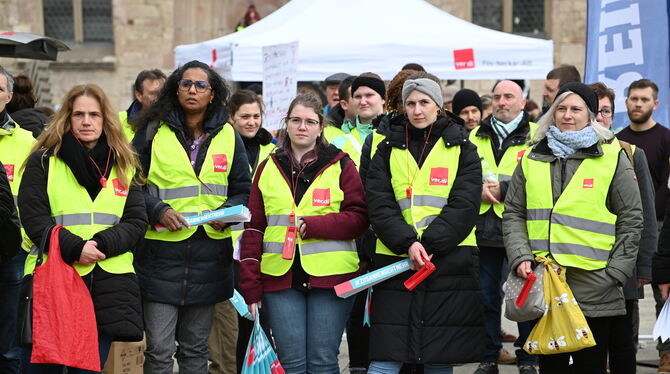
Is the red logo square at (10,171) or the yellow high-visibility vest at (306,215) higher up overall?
the red logo square at (10,171)

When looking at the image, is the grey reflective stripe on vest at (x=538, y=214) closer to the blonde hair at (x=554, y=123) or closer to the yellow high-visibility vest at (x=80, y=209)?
the blonde hair at (x=554, y=123)

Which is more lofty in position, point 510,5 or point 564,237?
point 510,5

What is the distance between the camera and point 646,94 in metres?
7.48

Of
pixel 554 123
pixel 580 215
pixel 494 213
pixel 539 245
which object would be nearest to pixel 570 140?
pixel 554 123

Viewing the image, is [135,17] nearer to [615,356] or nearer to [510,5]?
[510,5]

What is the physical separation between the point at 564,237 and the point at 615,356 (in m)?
0.91

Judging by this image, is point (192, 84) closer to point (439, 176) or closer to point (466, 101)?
point (439, 176)

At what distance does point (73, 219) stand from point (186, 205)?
28.6 inches

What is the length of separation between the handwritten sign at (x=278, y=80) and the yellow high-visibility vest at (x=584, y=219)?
467 centimetres

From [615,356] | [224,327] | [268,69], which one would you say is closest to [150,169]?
[224,327]

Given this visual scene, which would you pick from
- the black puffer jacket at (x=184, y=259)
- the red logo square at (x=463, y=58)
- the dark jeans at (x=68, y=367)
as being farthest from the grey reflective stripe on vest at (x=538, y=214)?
the red logo square at (x=463, y=58)

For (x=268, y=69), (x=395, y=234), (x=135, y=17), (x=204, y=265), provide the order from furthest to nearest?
1. (x=135, y=17)
2. (x=268, y=69)
3. (x=204, y=265)
4. (x=395, y=234)

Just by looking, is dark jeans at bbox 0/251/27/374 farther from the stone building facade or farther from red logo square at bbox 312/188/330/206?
the stone building facade

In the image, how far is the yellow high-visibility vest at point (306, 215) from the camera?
5.44 meters
